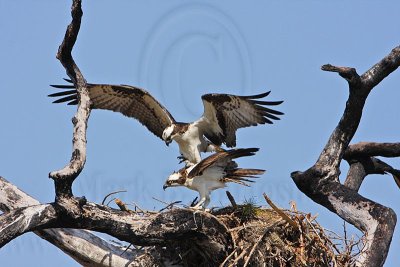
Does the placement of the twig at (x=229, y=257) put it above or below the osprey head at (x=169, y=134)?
below

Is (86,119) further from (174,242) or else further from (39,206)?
(174,242)

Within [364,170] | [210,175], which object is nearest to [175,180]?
[210,175]

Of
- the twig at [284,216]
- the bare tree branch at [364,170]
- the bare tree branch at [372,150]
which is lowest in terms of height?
the twig at [284,216]

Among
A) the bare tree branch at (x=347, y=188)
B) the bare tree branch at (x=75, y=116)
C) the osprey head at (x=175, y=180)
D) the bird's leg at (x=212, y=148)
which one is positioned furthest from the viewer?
the bird's leg at (x=212, y=148)

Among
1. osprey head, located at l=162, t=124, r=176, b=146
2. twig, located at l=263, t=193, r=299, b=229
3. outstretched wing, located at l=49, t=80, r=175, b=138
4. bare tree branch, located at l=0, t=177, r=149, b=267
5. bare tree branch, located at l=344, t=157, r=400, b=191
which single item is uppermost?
outstretched wing, located at l=49, t=80, r=175, b=138

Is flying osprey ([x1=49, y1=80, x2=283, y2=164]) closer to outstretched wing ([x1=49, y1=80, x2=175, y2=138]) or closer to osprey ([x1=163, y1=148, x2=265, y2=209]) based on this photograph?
outstretched wing ([x1=49, y1=80, x2=175, y2=138])

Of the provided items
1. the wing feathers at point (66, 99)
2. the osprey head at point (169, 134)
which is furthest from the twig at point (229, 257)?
the wing feathers at point (66, 99)

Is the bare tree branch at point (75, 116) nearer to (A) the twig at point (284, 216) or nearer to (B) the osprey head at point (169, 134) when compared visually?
(A) the twig at point (284, 216)

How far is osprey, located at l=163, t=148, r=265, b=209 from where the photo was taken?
28.3ft

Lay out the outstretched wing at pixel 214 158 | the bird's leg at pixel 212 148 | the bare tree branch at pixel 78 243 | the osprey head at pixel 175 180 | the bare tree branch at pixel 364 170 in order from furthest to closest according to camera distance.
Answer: the bare tree branch at pixel 364 170 < the bird's leg at pixel 212 148 < the osprey head at pixel 175 180 < the outstretched wing at pixel 214 158 < the bare tree branch at pixel 78 243

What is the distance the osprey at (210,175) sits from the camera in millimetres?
8641

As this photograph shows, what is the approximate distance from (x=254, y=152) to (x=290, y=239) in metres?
0.89

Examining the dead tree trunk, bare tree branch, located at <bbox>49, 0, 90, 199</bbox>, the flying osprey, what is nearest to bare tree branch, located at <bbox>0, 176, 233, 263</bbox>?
the dead tree trunk

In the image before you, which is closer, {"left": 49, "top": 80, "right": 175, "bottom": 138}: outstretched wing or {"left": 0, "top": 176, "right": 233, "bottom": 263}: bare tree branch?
{"left": 0, "top": 176, "right": 233, "bottom": 263}: bare tree branch
